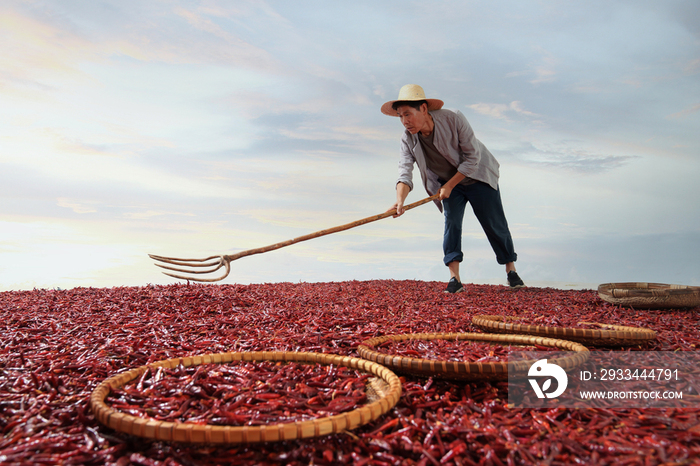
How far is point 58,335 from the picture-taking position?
11.3 ft

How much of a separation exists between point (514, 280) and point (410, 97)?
310 centimetres

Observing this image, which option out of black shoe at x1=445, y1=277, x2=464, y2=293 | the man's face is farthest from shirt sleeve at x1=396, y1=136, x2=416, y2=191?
black shoe at x1=445, y1=277, x2=464, y2=293

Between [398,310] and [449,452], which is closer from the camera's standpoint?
[449,452]

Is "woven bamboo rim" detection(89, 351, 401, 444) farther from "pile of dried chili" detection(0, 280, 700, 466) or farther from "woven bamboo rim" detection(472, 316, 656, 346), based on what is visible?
"woven bamboo rim" detection(472, 316, 656, 346)

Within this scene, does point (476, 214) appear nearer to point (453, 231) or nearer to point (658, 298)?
point (453, 231)

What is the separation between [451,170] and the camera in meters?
5.77

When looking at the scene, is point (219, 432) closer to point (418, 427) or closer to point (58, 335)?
point (418, 427)

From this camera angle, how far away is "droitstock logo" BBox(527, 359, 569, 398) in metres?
2.10

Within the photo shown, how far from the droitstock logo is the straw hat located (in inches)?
144

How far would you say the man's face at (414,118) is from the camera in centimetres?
516

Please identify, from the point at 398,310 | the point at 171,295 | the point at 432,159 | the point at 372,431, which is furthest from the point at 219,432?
the point at 432,159

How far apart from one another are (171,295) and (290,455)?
3.65 meters

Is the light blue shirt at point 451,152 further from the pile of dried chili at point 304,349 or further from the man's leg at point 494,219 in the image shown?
the pile of dried chili at point 304,349

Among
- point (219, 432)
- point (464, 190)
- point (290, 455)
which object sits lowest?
point (290, 455)
